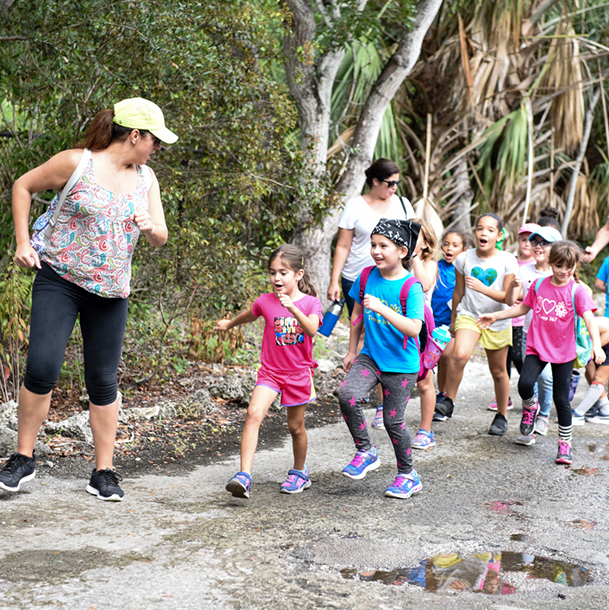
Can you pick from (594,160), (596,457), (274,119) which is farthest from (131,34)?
(594,160)

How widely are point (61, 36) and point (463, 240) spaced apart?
3.53 m

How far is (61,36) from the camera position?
16.4 feet

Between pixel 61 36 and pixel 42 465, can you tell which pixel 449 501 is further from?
pixel 61 36

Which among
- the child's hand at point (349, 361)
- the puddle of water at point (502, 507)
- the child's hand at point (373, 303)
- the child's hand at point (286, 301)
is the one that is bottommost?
the puddle of water at point (502, 507)

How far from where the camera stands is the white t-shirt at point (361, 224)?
5.46m

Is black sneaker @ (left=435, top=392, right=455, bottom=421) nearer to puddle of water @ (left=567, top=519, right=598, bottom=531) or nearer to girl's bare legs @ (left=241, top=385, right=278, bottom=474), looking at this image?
puddle of water @ (left=567, top=519, right=598, bottom=531)

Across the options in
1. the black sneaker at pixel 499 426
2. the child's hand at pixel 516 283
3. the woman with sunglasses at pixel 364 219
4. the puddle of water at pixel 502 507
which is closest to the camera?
the puddle of water at pixel 502 507

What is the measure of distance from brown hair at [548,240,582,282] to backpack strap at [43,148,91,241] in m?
3.23

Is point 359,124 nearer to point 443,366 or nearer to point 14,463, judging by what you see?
point 443,366

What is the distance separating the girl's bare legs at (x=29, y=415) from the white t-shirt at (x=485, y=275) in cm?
340

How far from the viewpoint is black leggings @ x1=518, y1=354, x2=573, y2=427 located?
5031mm

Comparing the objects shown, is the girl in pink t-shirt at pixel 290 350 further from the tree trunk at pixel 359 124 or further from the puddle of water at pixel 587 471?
the tree trunk at pixel 359 124

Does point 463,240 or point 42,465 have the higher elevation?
point 463,240

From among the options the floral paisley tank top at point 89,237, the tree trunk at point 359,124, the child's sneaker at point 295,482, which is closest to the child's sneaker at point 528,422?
the child's sneaker at point 295,482
